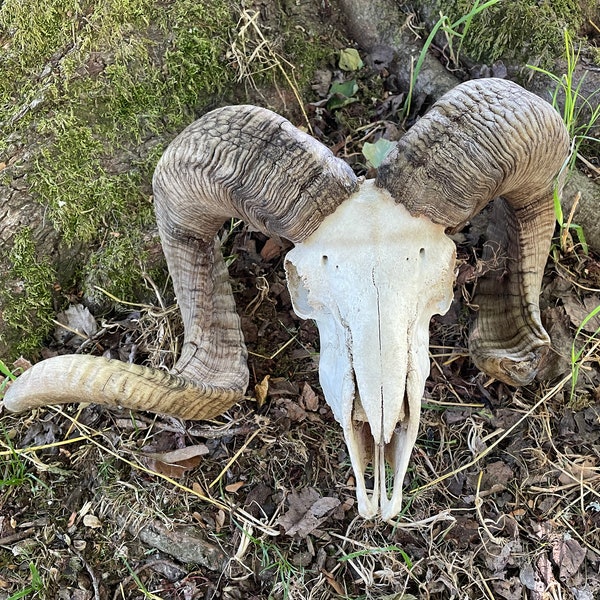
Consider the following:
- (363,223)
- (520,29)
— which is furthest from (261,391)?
(520,29)

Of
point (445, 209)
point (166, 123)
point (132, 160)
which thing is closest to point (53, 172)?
point (132, 160)

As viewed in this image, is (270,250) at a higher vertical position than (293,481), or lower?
higher

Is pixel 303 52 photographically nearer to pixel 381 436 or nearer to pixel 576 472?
pixel 381 436

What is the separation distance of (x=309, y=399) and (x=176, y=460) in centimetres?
84

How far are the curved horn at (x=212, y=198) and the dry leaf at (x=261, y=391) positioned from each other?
0.51 m

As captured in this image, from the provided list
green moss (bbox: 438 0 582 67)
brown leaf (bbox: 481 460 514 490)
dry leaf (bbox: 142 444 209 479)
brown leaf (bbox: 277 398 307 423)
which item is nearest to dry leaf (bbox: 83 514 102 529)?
dry leaf (bbox: 142 444 209 479)

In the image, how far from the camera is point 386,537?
3.28m

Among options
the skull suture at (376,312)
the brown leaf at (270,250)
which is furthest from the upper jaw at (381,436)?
the brown leaf at (270,250)

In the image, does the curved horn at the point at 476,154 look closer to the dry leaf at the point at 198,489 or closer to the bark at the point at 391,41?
the bark at the point at 391,41

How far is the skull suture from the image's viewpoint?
246 cm

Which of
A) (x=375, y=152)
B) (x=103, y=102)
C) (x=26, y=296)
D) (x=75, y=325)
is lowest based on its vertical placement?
(x=75, y=325)

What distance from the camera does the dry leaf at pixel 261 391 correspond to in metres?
3.55

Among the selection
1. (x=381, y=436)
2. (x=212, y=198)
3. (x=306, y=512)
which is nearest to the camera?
(x=381, y=436)

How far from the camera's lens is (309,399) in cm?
354
